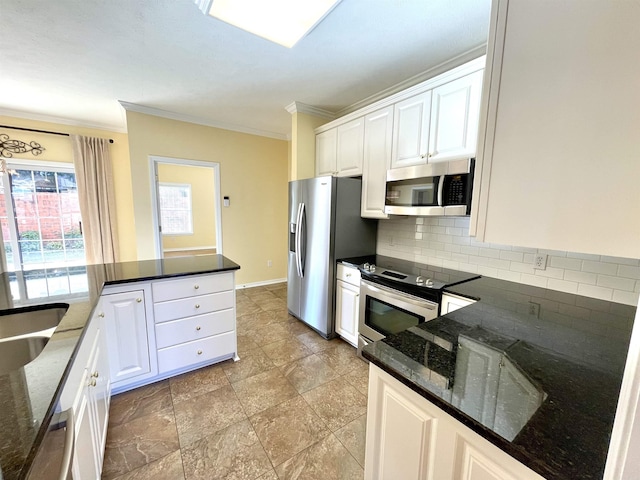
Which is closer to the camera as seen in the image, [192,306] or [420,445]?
[420,445]

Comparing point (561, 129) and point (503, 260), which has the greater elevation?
point (561, 129)

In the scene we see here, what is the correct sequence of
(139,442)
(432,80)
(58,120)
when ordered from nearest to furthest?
1. (139,442)
2. (432,80)
3. (58,120)

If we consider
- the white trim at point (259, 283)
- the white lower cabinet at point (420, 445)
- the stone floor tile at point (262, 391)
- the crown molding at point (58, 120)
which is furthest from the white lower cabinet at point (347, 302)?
the crown molding at point (58, 120)

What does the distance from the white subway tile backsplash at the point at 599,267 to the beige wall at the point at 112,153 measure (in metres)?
5.65

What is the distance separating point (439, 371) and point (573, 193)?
61cm

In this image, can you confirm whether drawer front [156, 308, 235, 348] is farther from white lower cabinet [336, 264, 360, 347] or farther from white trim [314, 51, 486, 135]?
white trim [314, 51, 486, 135]

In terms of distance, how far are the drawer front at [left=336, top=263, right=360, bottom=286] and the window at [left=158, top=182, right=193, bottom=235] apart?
5.71 m

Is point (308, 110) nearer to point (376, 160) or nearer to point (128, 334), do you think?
point (376, 160)

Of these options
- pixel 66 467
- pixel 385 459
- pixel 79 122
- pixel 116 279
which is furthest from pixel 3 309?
pixel 79 122

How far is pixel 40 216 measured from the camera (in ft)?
12.9

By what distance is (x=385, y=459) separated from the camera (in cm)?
92

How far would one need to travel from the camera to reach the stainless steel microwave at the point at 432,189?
1.82m

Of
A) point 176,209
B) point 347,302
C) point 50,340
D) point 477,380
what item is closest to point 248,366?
point 347,302

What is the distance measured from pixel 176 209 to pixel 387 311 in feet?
21.1
